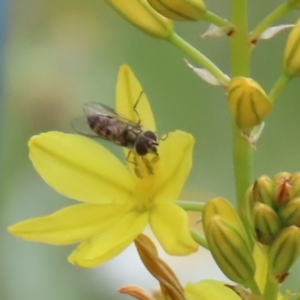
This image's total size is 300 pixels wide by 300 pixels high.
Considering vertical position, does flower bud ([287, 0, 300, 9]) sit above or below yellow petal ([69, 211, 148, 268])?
above

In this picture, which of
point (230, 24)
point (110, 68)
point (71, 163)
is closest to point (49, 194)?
point (110, 68)

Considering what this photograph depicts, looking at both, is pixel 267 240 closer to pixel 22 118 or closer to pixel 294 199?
pixel 294 199

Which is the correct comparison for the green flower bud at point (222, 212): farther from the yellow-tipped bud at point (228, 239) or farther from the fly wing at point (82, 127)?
the fly wing at point (82, 127)

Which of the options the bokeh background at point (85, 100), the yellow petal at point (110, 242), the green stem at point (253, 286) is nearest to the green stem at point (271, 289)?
the green stem at point (253, 286)

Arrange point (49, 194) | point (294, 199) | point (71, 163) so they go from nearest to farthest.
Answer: point (294, 199)
point (71, 163)
point (49, 194)

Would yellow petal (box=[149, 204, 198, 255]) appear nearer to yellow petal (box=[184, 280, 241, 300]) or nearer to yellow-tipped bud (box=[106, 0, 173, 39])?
yellow petal (box=[184, 280, 241, 300])

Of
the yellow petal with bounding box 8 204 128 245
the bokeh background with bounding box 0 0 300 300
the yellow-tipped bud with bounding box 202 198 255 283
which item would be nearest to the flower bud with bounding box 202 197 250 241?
the yellow-tipped bud with bounding box 202 198 255 283

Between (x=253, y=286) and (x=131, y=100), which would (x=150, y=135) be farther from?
(x=253, y=286)
